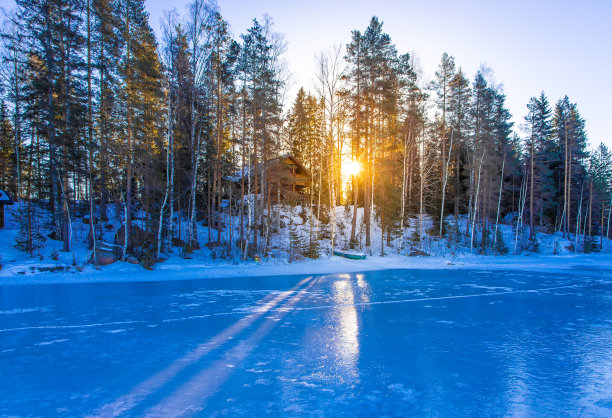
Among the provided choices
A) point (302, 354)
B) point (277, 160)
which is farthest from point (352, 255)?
point (302, 354)

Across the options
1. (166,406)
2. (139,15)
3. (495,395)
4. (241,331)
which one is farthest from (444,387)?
(139,15)

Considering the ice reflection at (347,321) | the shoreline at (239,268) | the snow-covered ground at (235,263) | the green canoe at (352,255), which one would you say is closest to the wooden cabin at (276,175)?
the snow-covered ground at (235,263)

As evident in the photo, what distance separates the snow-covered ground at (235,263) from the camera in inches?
517

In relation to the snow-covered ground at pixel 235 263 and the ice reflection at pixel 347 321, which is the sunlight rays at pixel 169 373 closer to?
the ice reflection at pixel 347 321

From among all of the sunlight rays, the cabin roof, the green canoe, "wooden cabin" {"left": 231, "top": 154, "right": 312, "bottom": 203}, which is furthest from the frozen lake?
the cabin roof

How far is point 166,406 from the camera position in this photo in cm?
338

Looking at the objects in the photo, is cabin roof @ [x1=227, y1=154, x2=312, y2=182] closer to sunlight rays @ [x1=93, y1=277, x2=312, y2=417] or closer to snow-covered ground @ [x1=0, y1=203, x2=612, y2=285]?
snow-covered ground @ [x1=0, y1=203, x2=612, y2=285]

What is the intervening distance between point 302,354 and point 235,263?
1256 cm

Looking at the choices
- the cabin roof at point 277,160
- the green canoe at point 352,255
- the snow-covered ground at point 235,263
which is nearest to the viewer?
the snow-covered ground at point 235,263

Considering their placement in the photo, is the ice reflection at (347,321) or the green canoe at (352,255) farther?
the green canoe at (352,255)

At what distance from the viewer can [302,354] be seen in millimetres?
4934

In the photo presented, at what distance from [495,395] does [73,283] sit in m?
13.3

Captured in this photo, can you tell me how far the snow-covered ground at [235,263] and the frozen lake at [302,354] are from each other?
365 cm

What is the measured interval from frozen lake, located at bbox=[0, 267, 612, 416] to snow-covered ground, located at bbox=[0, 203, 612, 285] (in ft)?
12.0
